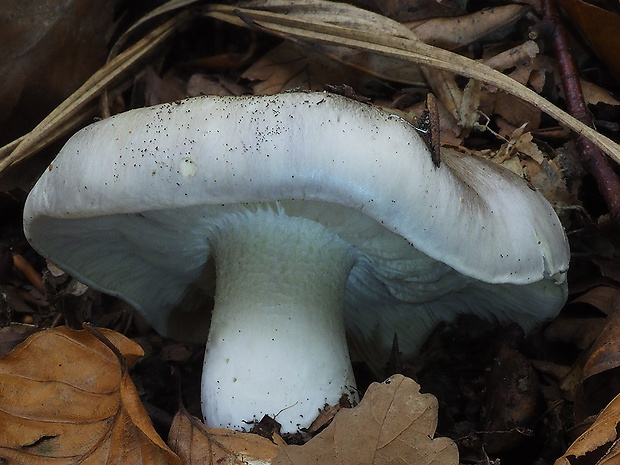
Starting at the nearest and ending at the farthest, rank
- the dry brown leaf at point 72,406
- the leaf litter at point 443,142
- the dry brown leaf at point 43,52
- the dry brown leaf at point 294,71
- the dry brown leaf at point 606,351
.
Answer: the dry brown leaf at point 72,406 → the dry brown leaf at point 606,351 → the leaf litter at point 443,142 → the dry brown leaf at point 43,52 → the dry brown leaf at point 294,71

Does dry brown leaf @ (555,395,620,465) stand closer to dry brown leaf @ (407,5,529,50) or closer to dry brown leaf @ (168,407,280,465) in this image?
dry brown leaf @ (168,407,280,465)

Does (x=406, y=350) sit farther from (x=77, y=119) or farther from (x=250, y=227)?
(x=77, y=119)

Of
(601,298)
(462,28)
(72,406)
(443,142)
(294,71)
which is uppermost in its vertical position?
(462,28)

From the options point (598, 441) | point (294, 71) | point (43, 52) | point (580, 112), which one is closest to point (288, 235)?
point (598, 441)

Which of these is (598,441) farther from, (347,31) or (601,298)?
(347,31)

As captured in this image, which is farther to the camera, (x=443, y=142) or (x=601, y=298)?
(x=443, y=142)

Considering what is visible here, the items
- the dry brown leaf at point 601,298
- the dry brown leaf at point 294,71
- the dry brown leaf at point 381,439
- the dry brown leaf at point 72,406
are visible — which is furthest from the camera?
the dry brown leaf at point 294,71

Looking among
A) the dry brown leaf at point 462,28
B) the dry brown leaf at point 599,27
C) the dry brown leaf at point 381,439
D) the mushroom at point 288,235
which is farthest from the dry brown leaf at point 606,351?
the dry brown leaf at point 462,28

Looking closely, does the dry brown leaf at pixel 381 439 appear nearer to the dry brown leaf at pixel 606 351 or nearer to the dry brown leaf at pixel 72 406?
the dry brown leaf at pixel 72 406
